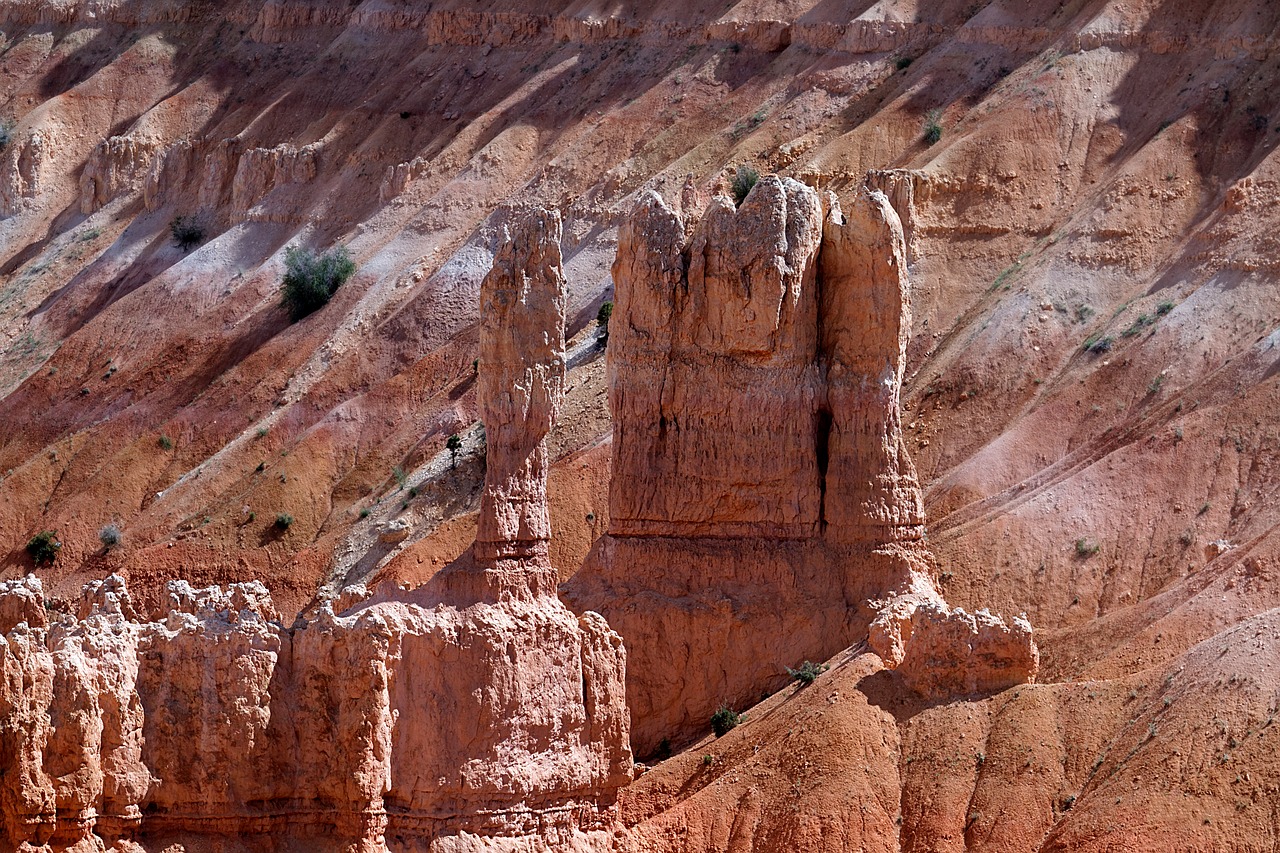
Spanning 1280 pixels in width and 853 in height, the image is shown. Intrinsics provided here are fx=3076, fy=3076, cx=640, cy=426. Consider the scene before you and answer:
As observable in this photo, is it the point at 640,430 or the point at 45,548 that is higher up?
the point at 45,548

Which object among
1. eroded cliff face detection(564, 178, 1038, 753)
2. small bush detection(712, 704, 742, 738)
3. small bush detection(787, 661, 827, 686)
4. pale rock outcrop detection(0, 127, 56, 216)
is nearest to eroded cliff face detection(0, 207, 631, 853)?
small bush detection(712, 704, 742, 738)

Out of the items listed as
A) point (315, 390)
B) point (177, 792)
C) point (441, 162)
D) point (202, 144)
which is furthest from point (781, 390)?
point (202, 144)

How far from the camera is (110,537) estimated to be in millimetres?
78688

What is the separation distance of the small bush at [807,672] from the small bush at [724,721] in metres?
1.12

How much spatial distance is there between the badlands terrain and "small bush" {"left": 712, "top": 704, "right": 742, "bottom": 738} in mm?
911

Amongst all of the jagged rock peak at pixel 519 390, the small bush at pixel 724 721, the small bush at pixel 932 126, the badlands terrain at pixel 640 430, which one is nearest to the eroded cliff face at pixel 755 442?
the badlands terrain at pixel 640 430

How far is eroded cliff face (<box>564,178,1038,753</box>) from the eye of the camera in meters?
50.7

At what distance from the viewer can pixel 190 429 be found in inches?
3324

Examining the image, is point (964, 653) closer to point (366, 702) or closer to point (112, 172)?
point (366, 702)

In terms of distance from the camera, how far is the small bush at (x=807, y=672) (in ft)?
160

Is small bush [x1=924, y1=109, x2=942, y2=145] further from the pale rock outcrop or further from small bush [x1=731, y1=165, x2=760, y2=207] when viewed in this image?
the pale rock outcrop

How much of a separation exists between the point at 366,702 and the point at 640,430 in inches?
617

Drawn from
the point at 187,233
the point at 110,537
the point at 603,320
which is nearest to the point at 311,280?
the point at 187,233

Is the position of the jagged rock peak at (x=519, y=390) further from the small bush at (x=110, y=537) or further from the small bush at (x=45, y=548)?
the small bush at (x=45, y=548)
